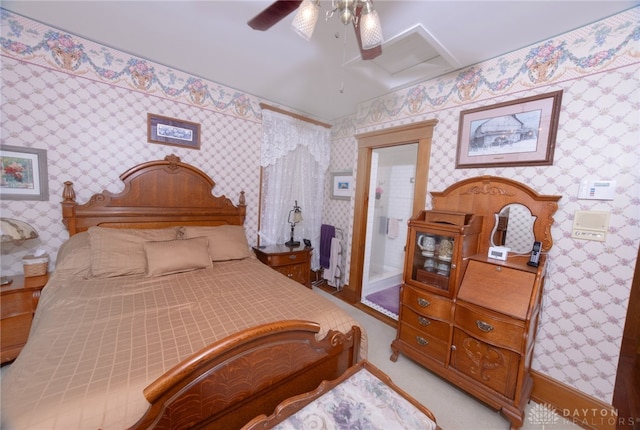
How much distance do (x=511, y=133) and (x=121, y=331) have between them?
2.92m

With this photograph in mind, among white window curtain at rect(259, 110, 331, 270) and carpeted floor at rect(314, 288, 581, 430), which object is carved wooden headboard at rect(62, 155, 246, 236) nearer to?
white window curtain at rect(259, 110, 331, 270)

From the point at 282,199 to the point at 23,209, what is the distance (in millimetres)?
2368

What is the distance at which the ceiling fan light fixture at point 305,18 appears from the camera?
1039 mm

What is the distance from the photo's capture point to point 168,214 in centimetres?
246

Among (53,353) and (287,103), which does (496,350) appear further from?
(287,103)

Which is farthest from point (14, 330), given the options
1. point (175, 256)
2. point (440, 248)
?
point (440, 248)

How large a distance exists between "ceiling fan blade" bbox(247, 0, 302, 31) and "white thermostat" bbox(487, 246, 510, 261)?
2.04 metres

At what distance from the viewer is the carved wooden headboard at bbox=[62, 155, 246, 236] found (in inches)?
82.0

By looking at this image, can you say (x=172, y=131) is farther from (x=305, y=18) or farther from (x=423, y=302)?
(x=423, y=302)

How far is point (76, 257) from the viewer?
1.77 m

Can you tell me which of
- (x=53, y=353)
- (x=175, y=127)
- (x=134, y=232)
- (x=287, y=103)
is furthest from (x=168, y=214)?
(x=287, y=103)

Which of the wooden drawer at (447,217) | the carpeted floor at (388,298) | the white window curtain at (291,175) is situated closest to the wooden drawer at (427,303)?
the wooden drawer at (447,217)

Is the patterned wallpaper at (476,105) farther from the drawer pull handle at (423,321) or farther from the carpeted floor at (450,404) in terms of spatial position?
the drawer pull handle at (423,321)

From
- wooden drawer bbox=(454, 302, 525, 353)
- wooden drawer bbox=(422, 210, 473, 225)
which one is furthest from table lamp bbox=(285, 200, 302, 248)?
wooden drawer bbox=(454, 302, 525, 353)
